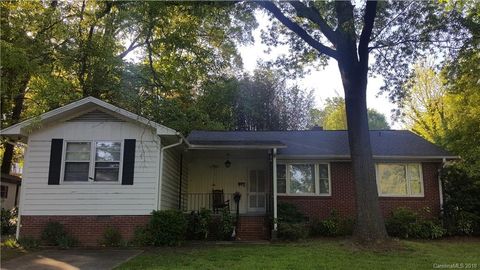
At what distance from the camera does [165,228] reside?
12.1 m

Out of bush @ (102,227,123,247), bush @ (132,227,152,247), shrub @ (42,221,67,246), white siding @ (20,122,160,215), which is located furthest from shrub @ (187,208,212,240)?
shrub @ (42,221,67,246)

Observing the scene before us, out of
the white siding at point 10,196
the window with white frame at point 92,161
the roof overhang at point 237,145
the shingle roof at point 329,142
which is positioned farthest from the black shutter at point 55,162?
the white siding at point 10,196

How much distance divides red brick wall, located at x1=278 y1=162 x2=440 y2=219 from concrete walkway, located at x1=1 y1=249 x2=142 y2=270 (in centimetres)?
690

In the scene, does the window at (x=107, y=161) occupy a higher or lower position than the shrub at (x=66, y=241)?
higher

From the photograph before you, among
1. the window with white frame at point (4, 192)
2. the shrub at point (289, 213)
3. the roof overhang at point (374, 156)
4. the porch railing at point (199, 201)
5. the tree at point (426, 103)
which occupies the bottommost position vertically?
the shrub at point (289, 213)

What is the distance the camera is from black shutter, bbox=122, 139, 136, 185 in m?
12.7

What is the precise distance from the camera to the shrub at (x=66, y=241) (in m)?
12.0

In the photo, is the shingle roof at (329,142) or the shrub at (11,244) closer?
the shrub at (11,244)

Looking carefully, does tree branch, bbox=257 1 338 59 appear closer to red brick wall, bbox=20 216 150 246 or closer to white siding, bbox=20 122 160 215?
white siding, bbox=20 122 160 215

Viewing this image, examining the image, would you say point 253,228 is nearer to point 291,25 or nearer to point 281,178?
point 281,178

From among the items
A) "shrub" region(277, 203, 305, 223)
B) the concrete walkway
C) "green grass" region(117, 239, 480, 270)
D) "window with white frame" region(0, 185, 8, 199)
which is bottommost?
the concrete walkway

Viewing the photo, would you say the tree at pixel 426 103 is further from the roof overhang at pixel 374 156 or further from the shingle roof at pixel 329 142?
the roof overhang at pixel 374 156

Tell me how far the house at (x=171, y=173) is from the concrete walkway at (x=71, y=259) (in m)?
1.36

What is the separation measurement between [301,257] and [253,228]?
15.0 feet
